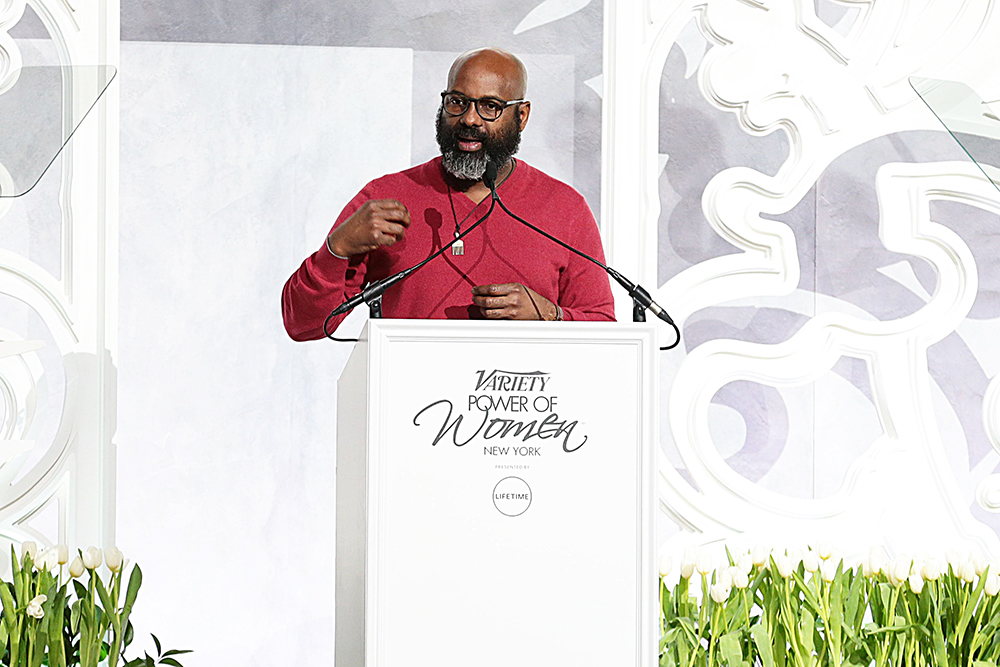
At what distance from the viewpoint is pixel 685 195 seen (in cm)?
296

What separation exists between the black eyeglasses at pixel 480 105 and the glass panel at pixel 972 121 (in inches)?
33.4

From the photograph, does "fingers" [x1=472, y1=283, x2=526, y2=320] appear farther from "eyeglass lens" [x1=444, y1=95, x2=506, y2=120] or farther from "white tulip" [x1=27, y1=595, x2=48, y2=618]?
"white tulip" [x1=27, y1=595, x2=48, y2=618]

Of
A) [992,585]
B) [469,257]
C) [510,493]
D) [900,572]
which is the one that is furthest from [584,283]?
[992,585]

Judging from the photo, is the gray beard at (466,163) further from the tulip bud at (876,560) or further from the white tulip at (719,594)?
the tulip bud at (876,560)

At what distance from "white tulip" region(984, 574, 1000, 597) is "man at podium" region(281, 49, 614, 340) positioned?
1.10 m

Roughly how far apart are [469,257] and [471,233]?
63 millimetres

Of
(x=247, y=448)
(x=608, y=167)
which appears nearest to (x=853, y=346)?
(x=608, y=167)

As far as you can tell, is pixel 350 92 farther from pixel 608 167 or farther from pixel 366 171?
pixel 608 167

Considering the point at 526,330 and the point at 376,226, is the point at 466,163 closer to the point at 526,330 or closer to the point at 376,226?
the point at 376,226

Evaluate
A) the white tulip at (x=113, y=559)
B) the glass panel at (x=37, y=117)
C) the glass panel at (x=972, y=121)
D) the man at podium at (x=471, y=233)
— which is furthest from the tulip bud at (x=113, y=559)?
the glass panel at (x=972, y=121)

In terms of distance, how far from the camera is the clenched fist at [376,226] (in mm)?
1775

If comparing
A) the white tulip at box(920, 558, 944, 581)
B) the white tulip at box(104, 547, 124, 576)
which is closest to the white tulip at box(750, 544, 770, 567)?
the white tulip at box(920, 558, 944, 581)

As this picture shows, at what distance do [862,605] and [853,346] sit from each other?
0.72m

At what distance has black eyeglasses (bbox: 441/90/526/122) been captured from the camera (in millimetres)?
2016
